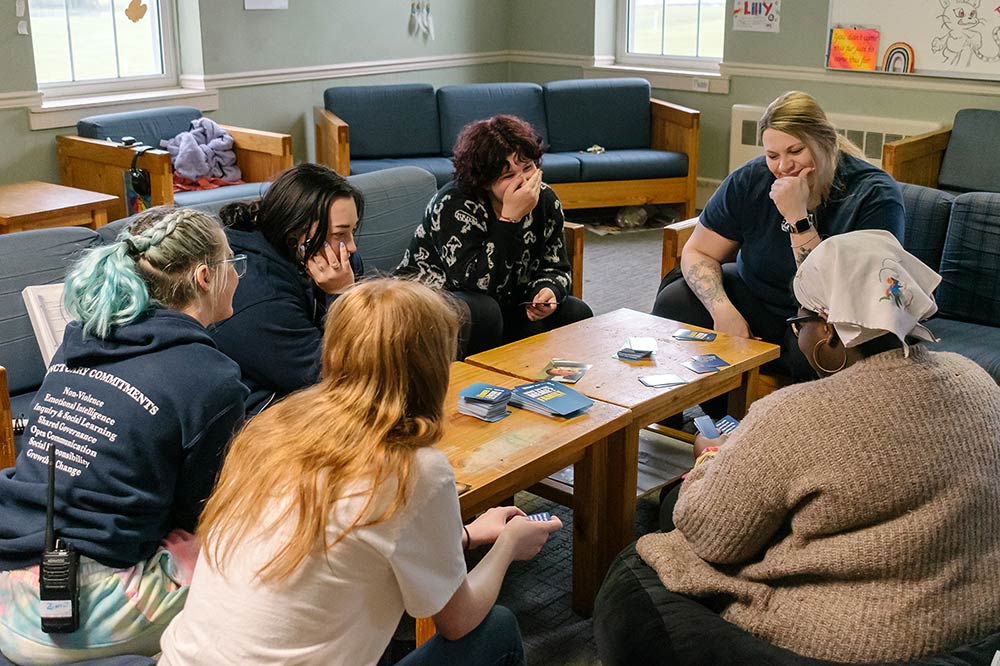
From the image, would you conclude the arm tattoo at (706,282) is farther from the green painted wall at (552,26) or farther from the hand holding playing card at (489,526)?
the green painted wall at (552,26)

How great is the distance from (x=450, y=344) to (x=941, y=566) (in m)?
0.84

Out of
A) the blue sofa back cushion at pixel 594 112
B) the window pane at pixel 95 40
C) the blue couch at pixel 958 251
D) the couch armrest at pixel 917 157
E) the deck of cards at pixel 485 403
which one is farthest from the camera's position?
the blue sofa back cushion at pixel 594 112

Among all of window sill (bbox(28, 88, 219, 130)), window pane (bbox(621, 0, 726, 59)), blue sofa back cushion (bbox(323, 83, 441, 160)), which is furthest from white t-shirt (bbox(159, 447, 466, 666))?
window pane (bbox(621, 0, 726, 59))

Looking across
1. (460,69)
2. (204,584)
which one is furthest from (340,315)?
(460,69)

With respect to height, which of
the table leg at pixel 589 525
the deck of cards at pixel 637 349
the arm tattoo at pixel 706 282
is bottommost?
the table leg at pixel 589 525

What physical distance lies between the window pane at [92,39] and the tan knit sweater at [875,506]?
188 inches

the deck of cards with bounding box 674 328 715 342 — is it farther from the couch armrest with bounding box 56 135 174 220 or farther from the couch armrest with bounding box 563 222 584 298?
the couch armrest with bounding box 56 135 174 220

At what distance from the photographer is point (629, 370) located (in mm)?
2754

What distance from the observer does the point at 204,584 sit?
57.9 inches

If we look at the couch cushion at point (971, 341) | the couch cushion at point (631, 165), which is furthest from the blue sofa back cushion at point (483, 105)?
the couch cushion at point (971, 341)

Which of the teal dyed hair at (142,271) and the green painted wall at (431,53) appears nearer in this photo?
the teal dyed hair at (142,271)

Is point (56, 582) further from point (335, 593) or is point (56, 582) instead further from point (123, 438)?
point (335, 593)

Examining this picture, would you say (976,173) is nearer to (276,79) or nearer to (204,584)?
(276,79)

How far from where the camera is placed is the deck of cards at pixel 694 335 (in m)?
3.03
